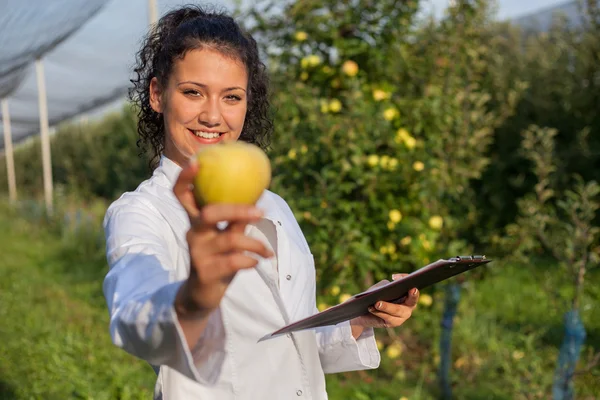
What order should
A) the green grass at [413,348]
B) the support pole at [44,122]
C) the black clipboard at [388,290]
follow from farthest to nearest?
the support pole at [44,122], the green grass at [413,348], the black clipboard at [388,290]

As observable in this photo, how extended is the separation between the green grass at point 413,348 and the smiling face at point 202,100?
5.51ft

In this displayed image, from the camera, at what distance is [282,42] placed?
3.61m

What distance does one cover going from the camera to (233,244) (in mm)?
651

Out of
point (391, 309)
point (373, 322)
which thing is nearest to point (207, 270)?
point (391, 309)

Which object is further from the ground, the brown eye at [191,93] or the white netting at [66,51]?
the brown eye at [191,93]

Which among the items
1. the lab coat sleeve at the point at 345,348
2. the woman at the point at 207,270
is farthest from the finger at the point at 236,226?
the lab coat sleeve at the point at 345,348

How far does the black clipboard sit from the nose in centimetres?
40

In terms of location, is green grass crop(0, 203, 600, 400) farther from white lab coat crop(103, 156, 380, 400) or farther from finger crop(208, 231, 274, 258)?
finger crop(208, 231, 274, 258)

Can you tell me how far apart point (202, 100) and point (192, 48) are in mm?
102

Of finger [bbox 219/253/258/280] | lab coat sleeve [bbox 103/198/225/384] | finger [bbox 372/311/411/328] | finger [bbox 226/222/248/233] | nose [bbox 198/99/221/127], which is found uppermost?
finger [bbox 226/222/248/233]

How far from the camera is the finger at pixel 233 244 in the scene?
2.14 ft

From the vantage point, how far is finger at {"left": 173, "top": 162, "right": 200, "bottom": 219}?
0.70m

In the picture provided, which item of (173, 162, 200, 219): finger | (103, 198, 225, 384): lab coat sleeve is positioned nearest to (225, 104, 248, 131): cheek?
(103, 198, 225, 384): lab coat sleeve

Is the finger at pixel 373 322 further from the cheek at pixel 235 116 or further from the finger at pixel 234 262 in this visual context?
the finger at pixel 234 262
